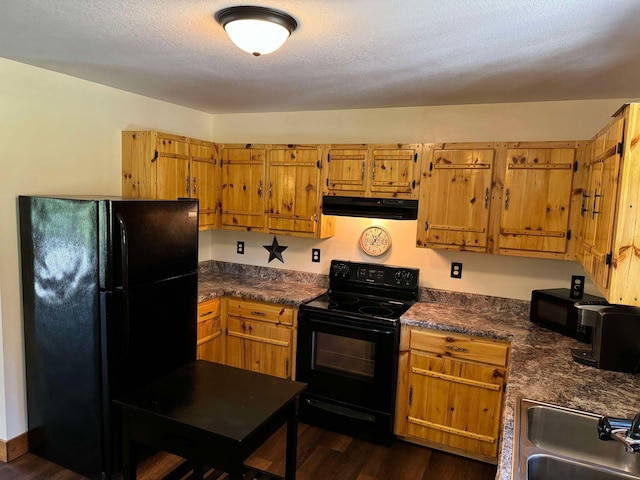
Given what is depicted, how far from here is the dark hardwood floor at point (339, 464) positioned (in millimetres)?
2674

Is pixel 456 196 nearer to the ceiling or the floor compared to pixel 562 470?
nearer to the ceiling

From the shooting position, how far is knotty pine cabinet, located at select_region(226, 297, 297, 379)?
132 inches

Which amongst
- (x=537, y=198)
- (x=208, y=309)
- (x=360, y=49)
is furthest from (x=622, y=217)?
(x=208, y=309)

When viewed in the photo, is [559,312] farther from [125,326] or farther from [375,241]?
[125,326]

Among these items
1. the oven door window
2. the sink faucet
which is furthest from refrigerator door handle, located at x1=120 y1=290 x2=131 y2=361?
the sink faucet

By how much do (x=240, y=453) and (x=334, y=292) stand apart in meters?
2.00

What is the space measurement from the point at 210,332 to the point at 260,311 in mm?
428

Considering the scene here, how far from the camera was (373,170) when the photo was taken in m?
3.26

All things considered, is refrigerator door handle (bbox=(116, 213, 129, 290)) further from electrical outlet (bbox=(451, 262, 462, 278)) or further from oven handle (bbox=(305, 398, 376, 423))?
electrical outlet (bbox=(451, 262, 462, 278))

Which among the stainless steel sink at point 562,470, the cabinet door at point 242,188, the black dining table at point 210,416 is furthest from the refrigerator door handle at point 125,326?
the stainless steel sink at point 562,470

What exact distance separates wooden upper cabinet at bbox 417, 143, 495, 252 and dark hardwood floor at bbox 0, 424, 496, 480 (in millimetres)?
Result: 1418

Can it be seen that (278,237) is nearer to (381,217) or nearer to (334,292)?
(334,292)

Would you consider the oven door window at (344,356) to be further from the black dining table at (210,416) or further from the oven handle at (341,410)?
the black dining table at (210,416)

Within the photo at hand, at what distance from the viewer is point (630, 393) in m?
1.94
